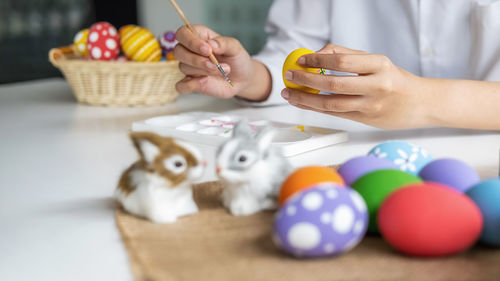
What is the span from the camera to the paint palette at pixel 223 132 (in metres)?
0.99

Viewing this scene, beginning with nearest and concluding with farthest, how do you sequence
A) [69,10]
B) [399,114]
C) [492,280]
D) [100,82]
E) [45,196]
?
1. [492,280]
2. [45,196]
3. [399,114]
4. [100,82]
5. [69,10]

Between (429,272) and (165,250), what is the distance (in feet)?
0.82

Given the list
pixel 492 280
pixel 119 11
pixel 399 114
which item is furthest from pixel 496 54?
pixel 119 11

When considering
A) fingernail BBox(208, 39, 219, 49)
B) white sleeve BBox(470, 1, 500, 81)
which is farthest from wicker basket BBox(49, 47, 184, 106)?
white sleeve BBox(470, 1, 500, 81)

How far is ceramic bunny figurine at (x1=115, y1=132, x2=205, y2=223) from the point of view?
0.60 metres

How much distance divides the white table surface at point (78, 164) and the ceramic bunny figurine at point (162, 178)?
0.05 meters

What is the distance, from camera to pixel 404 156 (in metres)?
0.70

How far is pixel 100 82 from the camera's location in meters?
1.55

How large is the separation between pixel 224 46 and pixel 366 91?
38 centimetres

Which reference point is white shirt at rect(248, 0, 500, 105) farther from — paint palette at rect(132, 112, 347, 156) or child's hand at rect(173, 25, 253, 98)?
paint palette at rect(132, 112, 347, 156)

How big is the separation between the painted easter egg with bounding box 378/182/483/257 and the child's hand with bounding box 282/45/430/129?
1.46 feet

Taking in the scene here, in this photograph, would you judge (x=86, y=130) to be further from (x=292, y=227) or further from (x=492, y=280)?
(x=492, y=280)

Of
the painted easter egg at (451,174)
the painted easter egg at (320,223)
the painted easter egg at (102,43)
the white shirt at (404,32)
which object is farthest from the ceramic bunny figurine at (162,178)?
the painted easter egg at (102,43)

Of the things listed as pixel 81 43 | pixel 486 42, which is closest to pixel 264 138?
pixel 486 42
